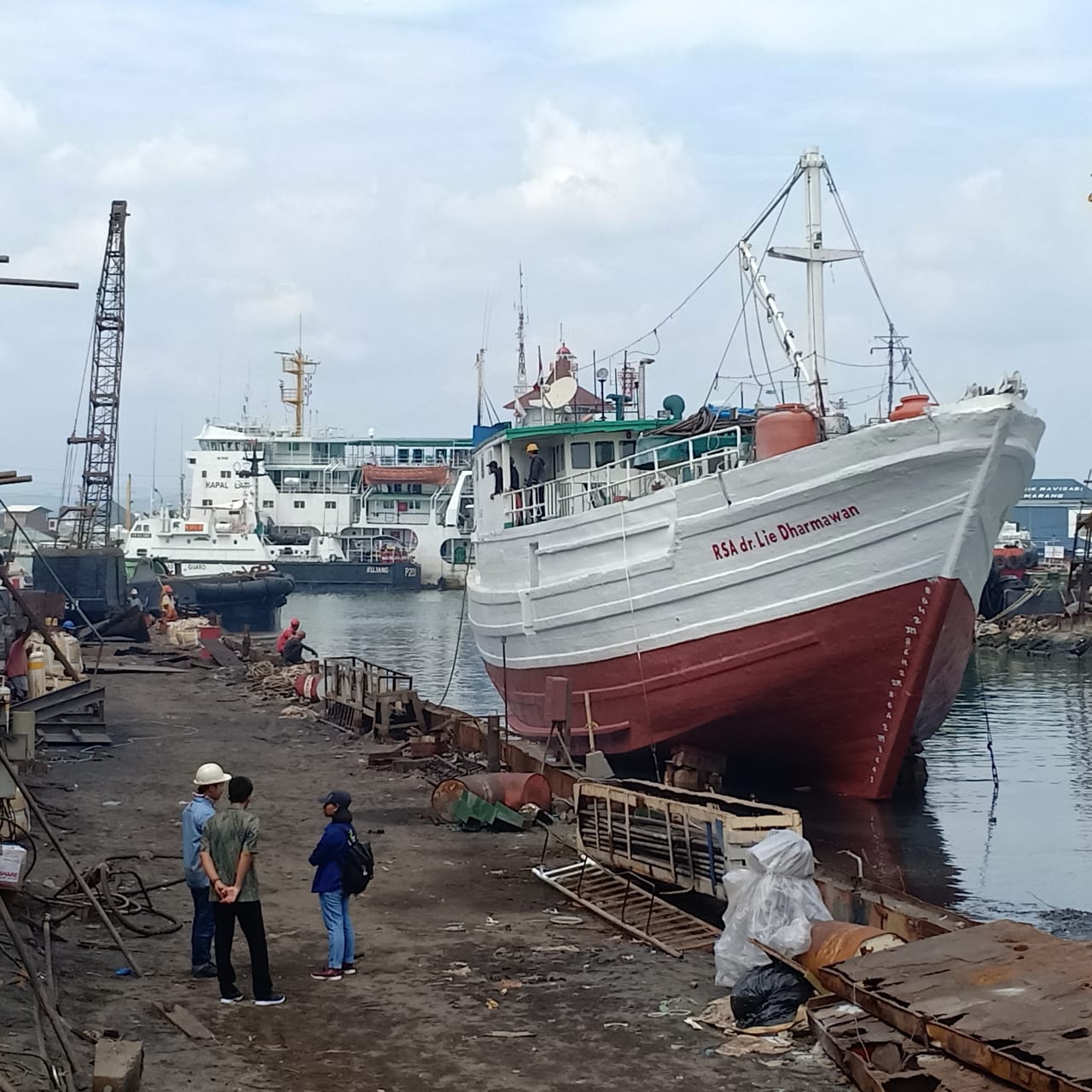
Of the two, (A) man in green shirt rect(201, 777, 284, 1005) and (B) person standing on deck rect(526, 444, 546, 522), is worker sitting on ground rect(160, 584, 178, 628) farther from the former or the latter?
(A) man in green shirt rect(201, 777, 284, 1005)

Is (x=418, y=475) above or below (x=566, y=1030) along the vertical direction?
above

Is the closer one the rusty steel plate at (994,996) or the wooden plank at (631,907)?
the rusty steel plate at (994,996)

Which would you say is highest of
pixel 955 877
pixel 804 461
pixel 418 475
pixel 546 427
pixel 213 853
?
pixel 418 475

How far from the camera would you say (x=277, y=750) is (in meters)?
18.4

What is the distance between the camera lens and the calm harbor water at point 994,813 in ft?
48.5

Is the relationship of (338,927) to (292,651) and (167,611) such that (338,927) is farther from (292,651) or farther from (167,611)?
(167,611)

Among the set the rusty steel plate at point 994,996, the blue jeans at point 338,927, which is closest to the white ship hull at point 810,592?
the rusty steel plate at point 994,996

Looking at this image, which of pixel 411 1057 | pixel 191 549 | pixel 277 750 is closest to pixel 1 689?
pixel 411 1057

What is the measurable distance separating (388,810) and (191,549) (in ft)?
220

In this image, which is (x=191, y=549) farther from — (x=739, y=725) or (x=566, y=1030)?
(x=566, y=1030)

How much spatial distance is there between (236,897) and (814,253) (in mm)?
15022

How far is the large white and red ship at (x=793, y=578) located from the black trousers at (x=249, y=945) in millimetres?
9917

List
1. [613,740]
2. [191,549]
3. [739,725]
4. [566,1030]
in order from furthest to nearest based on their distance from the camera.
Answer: [191,549], [613,740], [739,725], [566,1030]

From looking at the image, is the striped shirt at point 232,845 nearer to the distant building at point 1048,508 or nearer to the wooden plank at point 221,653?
the wooden plank at point 221,653
